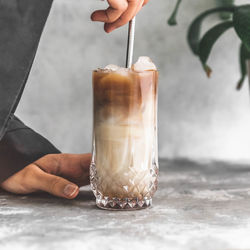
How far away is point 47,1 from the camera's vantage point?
3.34 feet

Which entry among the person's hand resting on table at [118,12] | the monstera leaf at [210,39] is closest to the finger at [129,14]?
the person's hand resting on table at [118,12]

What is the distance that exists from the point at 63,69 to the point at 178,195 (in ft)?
2.56

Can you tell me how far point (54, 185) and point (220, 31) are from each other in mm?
761

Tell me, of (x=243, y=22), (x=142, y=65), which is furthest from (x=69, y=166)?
(x=243, y=22)

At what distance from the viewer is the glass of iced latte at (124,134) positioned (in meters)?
1.02

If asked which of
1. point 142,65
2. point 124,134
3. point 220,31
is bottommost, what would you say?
point 124,134

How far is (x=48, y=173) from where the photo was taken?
1181 mm

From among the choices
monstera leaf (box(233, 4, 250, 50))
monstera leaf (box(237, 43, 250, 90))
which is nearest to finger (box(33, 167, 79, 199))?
monstera leaf (box(233, 4, 250, 50))

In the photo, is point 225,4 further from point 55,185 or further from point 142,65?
point 55,185

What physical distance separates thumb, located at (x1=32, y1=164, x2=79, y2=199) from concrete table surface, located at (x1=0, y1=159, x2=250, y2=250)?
0.02 meters

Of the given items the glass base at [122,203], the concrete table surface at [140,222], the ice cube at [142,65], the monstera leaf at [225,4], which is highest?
the monstera leaf at [225,4]

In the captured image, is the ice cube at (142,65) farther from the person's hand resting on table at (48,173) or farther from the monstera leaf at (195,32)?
the monstera leaf at (195,32)

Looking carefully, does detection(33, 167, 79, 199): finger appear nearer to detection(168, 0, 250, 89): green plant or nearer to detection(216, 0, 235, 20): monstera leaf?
detection(168, 0, 250, 89): green plant

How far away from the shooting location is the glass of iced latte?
1.02m
